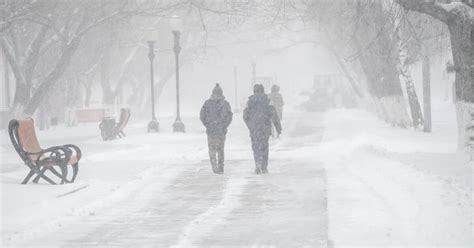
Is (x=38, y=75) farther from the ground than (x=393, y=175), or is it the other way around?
(x=38, y=75)

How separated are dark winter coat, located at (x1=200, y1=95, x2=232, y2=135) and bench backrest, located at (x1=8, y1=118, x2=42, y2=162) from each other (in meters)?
3.52

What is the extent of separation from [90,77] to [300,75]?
87.1m

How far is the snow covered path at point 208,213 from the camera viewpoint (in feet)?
26.9

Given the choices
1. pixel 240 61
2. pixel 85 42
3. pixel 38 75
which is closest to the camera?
pixel 38 75

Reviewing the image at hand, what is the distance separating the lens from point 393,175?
1227cm

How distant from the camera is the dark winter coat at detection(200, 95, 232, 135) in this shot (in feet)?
48.5

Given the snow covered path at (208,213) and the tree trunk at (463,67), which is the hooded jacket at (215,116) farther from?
the tree trunk at (463,67)

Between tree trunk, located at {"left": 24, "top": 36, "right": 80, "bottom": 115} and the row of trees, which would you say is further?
tree trunk, located at {"left": 24, "top": 36, "right": 80, "bottom": 115}

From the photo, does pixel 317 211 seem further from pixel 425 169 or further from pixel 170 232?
pixel 425 169

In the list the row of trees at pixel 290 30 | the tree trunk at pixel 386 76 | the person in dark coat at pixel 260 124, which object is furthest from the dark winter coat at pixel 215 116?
the tree trunk at pixel 386 76

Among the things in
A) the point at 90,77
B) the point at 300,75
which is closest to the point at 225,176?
the point at 90,77

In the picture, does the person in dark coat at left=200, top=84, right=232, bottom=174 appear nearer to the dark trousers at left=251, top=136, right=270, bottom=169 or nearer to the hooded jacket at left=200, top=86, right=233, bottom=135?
the hooded jacket at left=200, top=86, right=233, bottom=135

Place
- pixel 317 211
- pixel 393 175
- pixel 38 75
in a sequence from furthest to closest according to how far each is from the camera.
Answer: pixel 38 75 < pixel 393 175 < pixel 317 211

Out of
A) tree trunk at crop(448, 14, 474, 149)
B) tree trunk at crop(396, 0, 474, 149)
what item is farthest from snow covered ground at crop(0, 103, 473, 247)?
tree trunk at crop(396, 0, 474, 149)
